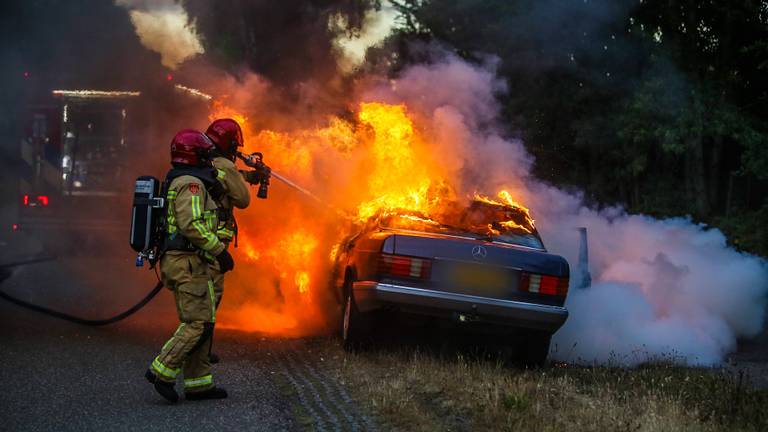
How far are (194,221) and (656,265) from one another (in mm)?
6515

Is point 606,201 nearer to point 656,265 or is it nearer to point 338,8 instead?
point 338,8

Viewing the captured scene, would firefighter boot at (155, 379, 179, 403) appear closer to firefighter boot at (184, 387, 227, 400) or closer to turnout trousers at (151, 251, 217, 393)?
turnout trousers at (151, 251, 217, 393)

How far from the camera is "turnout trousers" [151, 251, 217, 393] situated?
20.2 ft

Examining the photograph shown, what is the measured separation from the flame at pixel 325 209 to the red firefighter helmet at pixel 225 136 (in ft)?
6.24

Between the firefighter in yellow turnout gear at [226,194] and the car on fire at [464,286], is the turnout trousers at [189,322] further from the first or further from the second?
the car on fire at [464,286]

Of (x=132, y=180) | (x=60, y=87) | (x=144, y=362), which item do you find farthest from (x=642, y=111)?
(x=144, y=362)

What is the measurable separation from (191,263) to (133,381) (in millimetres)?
1148

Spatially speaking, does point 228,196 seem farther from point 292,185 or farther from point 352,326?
point 292,185

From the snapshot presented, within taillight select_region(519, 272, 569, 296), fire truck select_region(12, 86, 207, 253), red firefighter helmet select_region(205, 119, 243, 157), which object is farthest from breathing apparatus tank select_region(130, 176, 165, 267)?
fire truck select_region(12, 86, 207, 253)

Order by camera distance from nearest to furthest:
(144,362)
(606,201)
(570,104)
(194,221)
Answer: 1. (194,221)
2. (144,362)
3. (570,104)
4. (606,201)

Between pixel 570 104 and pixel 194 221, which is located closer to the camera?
pixel 194 221

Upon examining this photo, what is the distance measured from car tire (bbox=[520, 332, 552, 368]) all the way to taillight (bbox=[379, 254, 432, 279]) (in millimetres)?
1035

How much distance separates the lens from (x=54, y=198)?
15.7m

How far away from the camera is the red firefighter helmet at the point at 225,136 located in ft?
23.4
